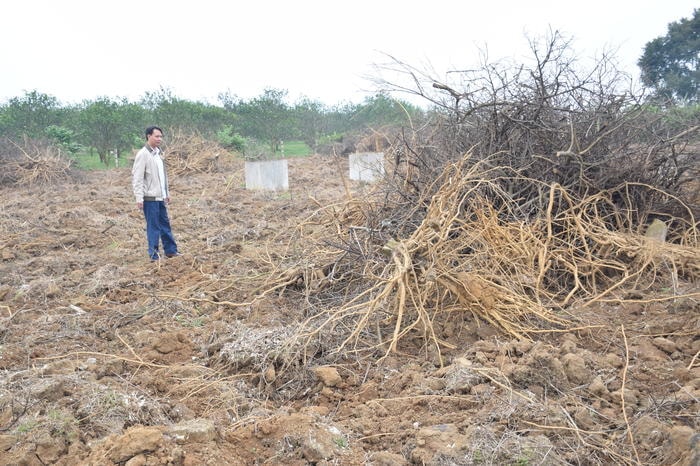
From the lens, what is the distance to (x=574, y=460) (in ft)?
7.21

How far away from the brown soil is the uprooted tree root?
160 mm

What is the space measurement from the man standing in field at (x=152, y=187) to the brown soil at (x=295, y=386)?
2.45 feet

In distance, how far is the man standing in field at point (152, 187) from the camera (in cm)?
561

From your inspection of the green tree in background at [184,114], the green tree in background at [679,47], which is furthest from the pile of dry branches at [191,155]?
the green tree in background at [679,47]

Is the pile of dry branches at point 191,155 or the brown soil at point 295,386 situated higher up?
the pile of dry branches at point 191,155

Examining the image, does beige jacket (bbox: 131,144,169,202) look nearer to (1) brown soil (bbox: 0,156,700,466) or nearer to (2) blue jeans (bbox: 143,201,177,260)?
(2) blue jeans (bbox: 143,201,177,260)

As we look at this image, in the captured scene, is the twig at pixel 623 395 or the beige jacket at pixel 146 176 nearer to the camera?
the twig at pixel 623 395


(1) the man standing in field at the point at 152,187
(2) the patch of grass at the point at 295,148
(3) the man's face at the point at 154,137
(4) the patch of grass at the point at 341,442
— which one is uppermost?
(2) the patch of grass at the point at 295,148

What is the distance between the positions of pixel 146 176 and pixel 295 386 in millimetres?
3490

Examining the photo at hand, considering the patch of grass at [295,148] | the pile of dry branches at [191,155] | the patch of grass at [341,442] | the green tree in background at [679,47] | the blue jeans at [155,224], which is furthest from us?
the patch of grass at [295,148]

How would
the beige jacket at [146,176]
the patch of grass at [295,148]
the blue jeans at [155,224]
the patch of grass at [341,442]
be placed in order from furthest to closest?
1. the patch of grass at [295,148]
2. the blue jeans at [155,224]
3. the beige jacket at [146,176]
4. the patch of grass at [341,442]

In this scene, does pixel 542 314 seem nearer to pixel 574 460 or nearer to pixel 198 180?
pixel 574 460

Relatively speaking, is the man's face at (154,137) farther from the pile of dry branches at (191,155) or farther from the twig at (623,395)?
the pile of dry branches at (191,155)

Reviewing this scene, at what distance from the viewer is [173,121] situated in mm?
19938
